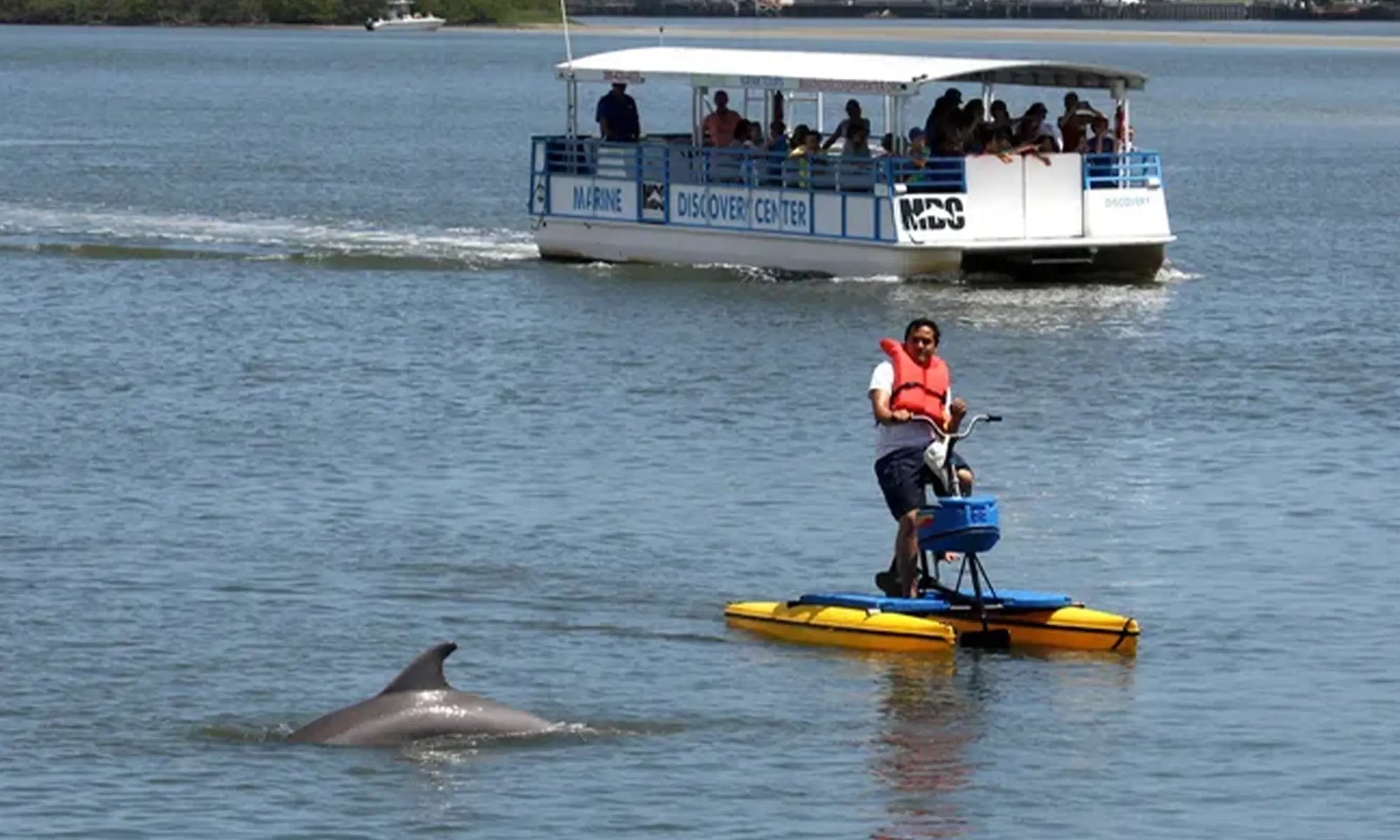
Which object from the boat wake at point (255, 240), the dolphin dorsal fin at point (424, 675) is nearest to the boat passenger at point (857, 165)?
the boat wake at point (255, 240)

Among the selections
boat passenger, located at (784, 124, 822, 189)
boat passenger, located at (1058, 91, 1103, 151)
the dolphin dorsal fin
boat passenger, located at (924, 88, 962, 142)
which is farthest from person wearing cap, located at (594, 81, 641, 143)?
the dolphin dorsal fin

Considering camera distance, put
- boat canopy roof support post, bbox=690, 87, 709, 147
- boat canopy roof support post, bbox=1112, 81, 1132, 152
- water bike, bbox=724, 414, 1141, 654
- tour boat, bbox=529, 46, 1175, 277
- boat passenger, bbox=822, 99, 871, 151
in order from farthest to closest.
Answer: boat canopy roof support post, bbox=690, 87, 709, 147, boat canopy roof support post, bbox=1112, 81, 1132, 152, boat passenger, bbox=822, 99, 871, 151, tour boat, bbox=529, 46, 1175, 277, water bike, bbox=724, 414, 1141, 654

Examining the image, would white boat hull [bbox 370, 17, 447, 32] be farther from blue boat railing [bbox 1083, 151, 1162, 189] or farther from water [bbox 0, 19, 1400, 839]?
blue boat railing [bbox 1083, 151, 1162, 189]

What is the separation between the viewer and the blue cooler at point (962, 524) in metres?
18.0

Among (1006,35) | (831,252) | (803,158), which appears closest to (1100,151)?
(831,252)

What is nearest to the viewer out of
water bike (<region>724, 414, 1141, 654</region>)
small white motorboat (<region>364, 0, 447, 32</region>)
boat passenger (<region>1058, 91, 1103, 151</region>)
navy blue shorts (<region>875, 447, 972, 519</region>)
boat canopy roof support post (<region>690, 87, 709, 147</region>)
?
water bike (<region>724, 414, 1141, 654</region>)

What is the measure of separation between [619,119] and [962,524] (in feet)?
68.4

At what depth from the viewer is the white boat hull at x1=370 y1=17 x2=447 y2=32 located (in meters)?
194

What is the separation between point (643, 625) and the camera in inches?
772

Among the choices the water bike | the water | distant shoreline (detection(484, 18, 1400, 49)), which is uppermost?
the water bike

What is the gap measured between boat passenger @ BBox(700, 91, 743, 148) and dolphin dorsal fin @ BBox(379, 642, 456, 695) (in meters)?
21.0

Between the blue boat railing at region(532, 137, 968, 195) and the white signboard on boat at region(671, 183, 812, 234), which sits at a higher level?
the blue boat railing at region(532, 137, 968, 195)

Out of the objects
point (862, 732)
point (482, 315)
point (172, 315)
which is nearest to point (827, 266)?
point (482, 315)

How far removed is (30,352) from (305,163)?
108ft
